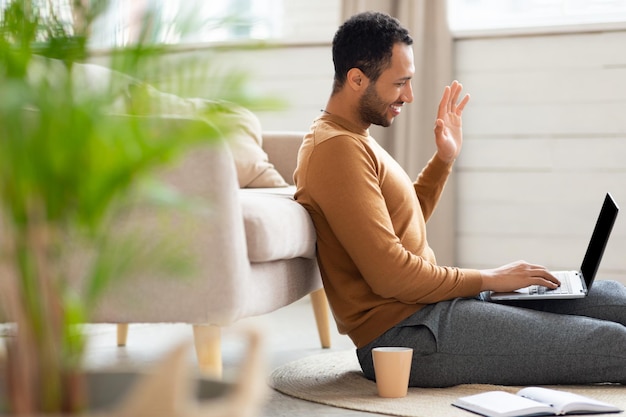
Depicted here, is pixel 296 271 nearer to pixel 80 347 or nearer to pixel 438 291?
pixel 438 291

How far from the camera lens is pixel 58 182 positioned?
2.35 feet

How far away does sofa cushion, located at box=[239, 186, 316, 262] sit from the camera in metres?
1.90

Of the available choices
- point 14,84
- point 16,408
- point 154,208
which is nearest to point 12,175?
point 14,84

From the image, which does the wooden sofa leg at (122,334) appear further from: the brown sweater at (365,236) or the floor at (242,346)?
the brown sweater at (365,236)

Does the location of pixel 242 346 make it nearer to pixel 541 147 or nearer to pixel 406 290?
pixel 406 290

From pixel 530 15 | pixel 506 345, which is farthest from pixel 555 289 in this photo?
pixel 530 15

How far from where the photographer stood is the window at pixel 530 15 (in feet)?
11.7

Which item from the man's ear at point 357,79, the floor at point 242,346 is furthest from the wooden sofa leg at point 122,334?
the man's ear at point 357,79

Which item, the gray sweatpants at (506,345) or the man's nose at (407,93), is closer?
the gray sweatpants at (506,345)

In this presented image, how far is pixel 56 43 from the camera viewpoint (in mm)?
810

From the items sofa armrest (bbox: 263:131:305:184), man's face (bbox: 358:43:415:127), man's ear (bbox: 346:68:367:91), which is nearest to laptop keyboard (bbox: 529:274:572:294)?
man's face (bbox: 358:43:415:127)

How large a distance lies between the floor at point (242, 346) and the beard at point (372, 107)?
589 mm

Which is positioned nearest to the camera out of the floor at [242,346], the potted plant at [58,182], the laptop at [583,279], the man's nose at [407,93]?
the potted plant at [58,182]

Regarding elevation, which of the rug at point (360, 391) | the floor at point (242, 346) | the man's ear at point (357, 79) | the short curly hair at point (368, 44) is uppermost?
the short curly hair at point (368, 44)
